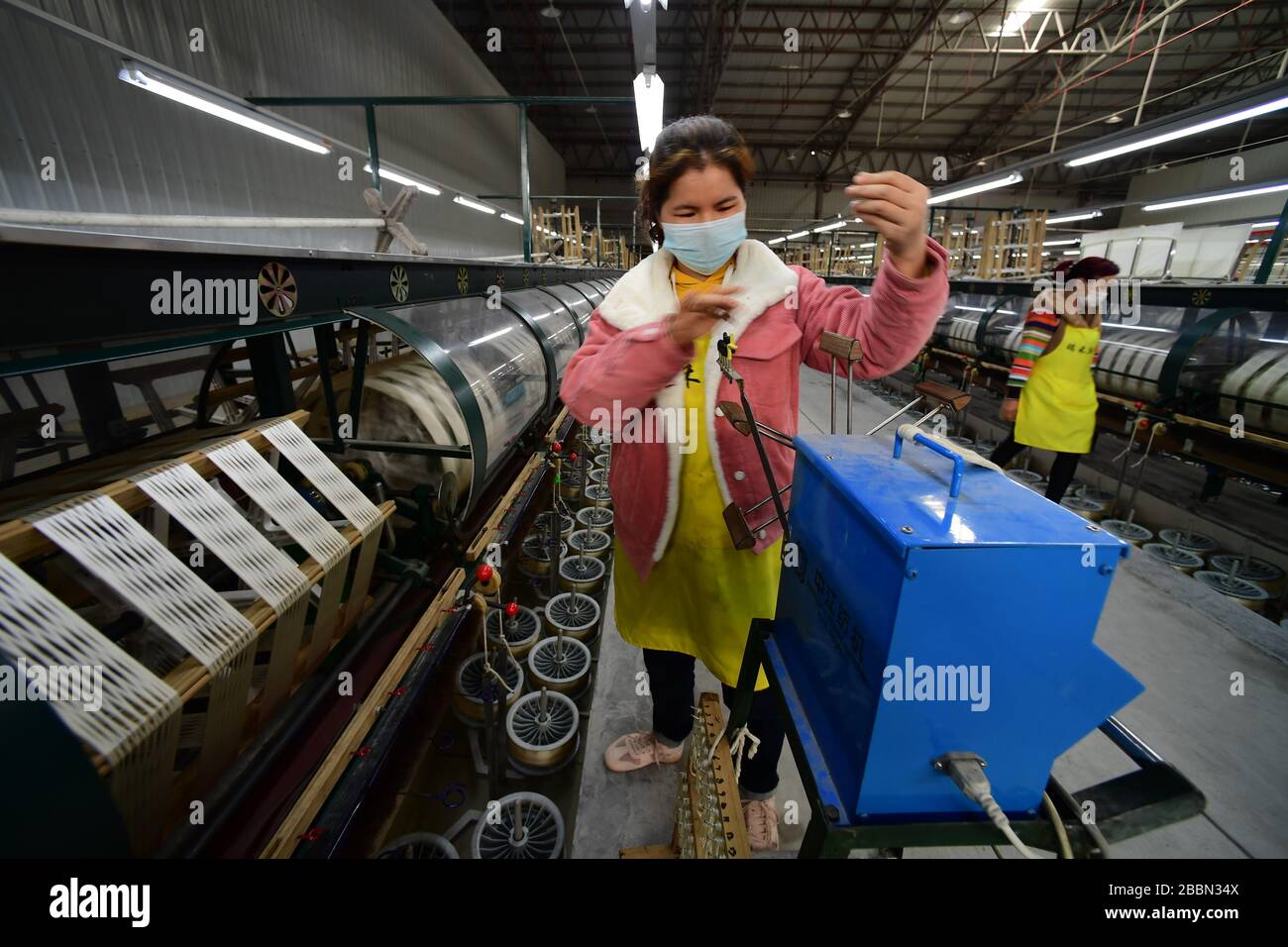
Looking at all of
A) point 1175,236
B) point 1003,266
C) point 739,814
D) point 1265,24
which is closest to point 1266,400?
point 1175,236

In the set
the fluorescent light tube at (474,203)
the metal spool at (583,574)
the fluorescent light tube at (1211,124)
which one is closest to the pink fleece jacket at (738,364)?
the metal spool at (583,574)

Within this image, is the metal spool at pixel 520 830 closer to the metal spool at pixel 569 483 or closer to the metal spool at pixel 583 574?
the metal spool at pixel 583 574

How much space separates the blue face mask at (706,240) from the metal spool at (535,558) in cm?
238

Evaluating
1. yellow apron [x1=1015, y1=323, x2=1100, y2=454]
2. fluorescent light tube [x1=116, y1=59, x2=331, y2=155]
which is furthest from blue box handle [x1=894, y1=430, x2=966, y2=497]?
fluorescent light tube [x1=116, y1=59, x2=331, y2=155]

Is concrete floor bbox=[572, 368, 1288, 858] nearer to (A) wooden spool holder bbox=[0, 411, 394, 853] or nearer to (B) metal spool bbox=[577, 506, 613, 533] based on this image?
(B) metal spool bbox=[577, 506, 613, 533]

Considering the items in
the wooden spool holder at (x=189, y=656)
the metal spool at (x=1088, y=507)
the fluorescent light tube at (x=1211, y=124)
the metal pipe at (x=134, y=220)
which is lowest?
the metal spool at (x=1088, y=507)

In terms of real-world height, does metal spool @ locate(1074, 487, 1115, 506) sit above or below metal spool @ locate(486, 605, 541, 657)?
below

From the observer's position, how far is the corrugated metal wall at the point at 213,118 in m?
3.27

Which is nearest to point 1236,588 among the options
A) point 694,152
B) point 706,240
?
point 706,240

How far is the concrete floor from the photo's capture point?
1.80 metres

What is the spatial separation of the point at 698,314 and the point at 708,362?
1.10ft

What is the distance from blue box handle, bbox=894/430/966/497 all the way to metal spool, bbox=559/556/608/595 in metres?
2.32

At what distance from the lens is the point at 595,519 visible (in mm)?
3668
